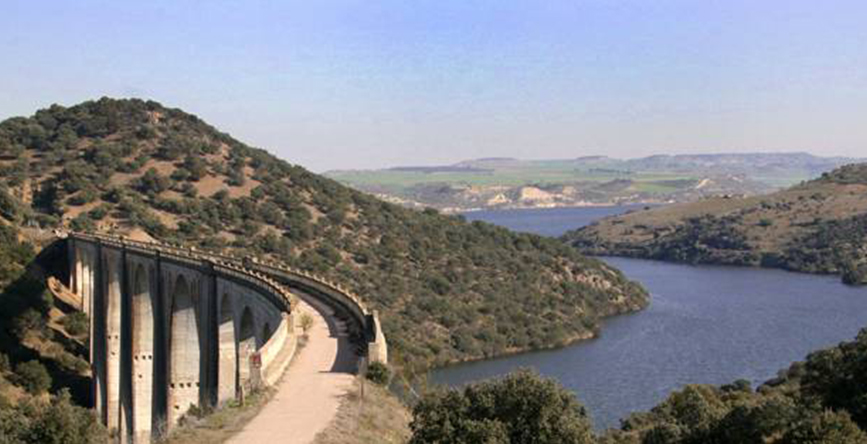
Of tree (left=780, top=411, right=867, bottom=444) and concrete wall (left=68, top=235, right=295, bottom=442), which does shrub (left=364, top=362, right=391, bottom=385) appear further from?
tree (left=780, top=411, right=867, bottom=444)

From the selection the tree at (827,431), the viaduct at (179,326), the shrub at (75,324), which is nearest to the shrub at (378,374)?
the viaduct at (179,326)

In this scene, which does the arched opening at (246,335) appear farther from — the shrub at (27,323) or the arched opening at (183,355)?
the shrub at (27,323)

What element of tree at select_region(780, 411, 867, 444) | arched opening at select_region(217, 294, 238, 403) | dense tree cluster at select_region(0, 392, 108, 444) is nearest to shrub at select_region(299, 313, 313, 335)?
arched opening at select_region(217, 294, 238, 403)

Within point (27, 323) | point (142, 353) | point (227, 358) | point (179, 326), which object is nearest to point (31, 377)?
point (27, 323)

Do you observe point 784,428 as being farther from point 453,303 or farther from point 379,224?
point 379,224

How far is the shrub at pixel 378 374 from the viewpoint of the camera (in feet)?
107

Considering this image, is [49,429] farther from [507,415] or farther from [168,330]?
[168,330]

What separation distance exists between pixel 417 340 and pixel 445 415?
2778 inches

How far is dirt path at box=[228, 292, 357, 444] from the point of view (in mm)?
25969

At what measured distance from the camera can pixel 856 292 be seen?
142750 millimetres

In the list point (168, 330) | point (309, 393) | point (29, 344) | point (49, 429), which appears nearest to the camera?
point (309, 393)

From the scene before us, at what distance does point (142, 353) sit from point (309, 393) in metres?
37.6

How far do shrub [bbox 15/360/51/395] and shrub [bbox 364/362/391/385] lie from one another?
1295 inches

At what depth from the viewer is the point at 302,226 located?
356 ft
